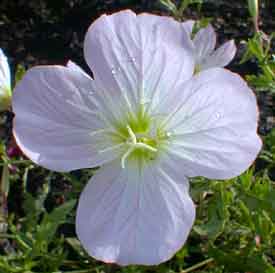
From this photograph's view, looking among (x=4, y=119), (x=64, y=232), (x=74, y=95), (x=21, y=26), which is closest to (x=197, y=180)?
(x=74, y=95)

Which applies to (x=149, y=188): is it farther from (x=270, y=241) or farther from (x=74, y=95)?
(x=270, y=241)

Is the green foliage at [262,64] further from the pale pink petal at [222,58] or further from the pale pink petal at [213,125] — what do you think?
the pale pink petal at [213,125]

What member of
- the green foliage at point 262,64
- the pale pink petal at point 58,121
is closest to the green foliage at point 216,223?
the green foliage at point 262,64

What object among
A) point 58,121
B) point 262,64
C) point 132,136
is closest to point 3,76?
point 58,121

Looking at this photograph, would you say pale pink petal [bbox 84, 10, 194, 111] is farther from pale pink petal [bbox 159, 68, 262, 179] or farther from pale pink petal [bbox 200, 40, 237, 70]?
pale pink petal [bbox 200, 40, 237, 70]

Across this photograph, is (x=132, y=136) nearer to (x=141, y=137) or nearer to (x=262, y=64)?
(x=141, y=137)

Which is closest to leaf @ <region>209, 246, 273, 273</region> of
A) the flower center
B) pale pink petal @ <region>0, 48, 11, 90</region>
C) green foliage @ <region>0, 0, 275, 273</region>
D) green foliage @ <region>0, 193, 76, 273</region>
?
green foliage @ <region>0, 0, 275, 273</region>
